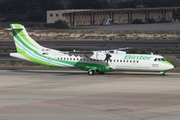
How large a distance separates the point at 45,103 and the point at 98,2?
141659 millimetres

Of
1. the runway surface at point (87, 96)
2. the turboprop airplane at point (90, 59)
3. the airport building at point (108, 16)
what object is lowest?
the runway surface at point (87, 96)

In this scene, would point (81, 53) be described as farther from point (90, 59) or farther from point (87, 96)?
point (87, 96)

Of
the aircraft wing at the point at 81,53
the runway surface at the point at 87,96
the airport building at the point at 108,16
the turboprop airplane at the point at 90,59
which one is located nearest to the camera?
the runway surface at the point at 87,96

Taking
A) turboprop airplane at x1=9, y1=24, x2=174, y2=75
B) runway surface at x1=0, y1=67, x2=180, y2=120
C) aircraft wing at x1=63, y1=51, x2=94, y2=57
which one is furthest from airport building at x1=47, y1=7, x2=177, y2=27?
runway surface at x1=0, y1=67, x2=180, y2=120

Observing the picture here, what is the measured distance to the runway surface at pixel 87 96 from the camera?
1103 inches

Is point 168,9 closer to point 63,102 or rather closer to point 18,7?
point 18,7

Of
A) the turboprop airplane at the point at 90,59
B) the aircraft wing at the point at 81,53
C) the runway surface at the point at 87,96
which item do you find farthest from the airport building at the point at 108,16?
the runway surface at the point at 87,96

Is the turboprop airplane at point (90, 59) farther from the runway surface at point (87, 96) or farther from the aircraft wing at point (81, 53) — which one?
the runway surface at point (87, 96)

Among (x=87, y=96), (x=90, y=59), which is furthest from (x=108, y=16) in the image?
(x=87, y=96)

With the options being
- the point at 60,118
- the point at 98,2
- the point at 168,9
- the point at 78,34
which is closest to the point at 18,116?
the point at 60,118

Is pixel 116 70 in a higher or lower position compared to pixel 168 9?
lower

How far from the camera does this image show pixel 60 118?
1052 inches

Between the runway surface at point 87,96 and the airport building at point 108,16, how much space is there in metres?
82.4

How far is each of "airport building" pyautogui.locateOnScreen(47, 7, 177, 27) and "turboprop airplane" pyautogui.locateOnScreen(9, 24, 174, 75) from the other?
80.4 metres
